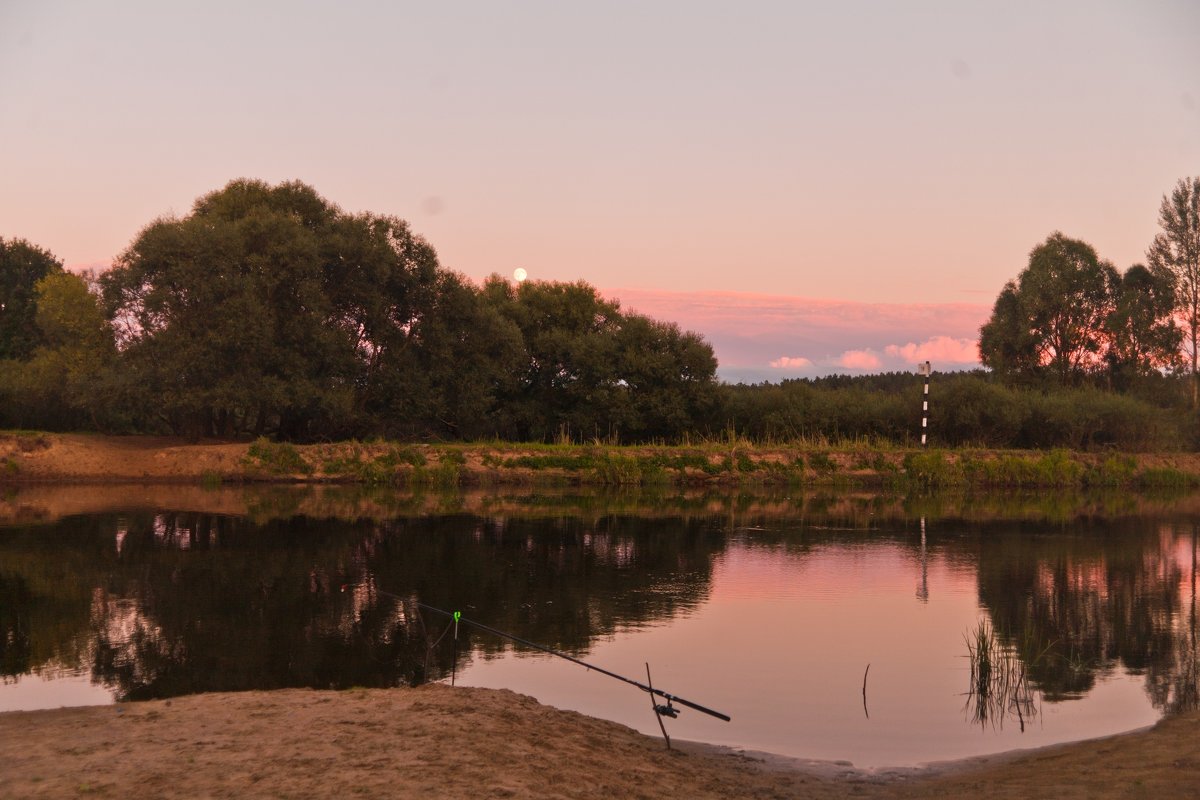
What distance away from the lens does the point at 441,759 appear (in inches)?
273

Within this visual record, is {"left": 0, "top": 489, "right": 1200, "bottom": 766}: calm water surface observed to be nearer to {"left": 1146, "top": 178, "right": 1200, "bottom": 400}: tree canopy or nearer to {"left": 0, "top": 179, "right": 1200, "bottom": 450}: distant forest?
{"left": 0, "top": 179, "right": 1200, "bottom": 450}: distant forest

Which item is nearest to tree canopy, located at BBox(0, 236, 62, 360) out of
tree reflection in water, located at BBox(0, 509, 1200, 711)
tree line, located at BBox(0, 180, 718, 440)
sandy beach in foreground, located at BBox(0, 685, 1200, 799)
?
tree line, located at BBox(0, 180, 718, 440)

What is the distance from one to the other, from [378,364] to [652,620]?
3078cm

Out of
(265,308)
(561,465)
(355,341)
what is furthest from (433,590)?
(355,341)

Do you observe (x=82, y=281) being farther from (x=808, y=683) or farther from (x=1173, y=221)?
(x=1173, y=221)

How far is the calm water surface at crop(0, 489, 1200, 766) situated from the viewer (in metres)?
9.86

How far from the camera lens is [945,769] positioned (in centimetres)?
823

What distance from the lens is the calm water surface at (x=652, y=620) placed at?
32.3ft

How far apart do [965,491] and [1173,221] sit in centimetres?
3627

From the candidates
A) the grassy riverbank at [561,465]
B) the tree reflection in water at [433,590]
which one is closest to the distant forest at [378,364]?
the grassy riverbank at [561,465]

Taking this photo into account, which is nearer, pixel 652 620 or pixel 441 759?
pixel 441 759

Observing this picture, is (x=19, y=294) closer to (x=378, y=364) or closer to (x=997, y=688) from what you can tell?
(x=378, y=364)

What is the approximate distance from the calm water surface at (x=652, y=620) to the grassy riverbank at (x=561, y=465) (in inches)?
468

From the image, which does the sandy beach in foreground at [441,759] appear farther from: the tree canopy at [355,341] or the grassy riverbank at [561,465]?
the tree canopy at [355,341]
